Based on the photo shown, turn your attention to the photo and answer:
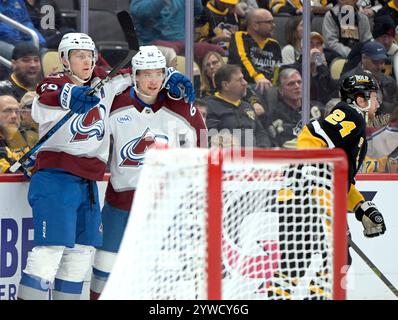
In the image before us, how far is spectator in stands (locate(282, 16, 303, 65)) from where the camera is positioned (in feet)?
19.7

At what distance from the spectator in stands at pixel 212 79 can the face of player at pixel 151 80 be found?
641 millimetres

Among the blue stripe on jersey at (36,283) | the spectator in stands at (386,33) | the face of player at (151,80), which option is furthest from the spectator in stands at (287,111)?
the blue stripe on jersey at (36,283)

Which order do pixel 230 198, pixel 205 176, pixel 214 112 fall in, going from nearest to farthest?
1. pixel 205 176
2. pixel 230 198
3. pixel 214 112

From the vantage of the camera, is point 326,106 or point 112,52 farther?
point 326,106

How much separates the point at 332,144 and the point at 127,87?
986mm

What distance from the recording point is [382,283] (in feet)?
19.4

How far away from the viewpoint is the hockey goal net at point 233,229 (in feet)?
11.1

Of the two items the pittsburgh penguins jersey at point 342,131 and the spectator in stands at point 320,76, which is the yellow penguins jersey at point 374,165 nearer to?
the spectator in stands at point 320,76

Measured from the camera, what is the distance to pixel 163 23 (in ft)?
18.8

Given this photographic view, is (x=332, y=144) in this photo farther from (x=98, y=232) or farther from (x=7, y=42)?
(x=7, y=42)

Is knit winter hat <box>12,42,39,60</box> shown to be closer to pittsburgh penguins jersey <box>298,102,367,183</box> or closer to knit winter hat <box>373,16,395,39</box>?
pittsburgh penguins jersey <box>298,102,367,183</box>

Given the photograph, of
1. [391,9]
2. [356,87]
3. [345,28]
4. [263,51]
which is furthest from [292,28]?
[356,87]

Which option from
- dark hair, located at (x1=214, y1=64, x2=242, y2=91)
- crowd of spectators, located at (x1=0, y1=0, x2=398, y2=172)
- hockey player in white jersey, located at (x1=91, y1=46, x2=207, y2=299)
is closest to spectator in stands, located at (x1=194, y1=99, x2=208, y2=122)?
crowd of spectators, located at (x1=0, y1=0, x2=398, y2=172)
